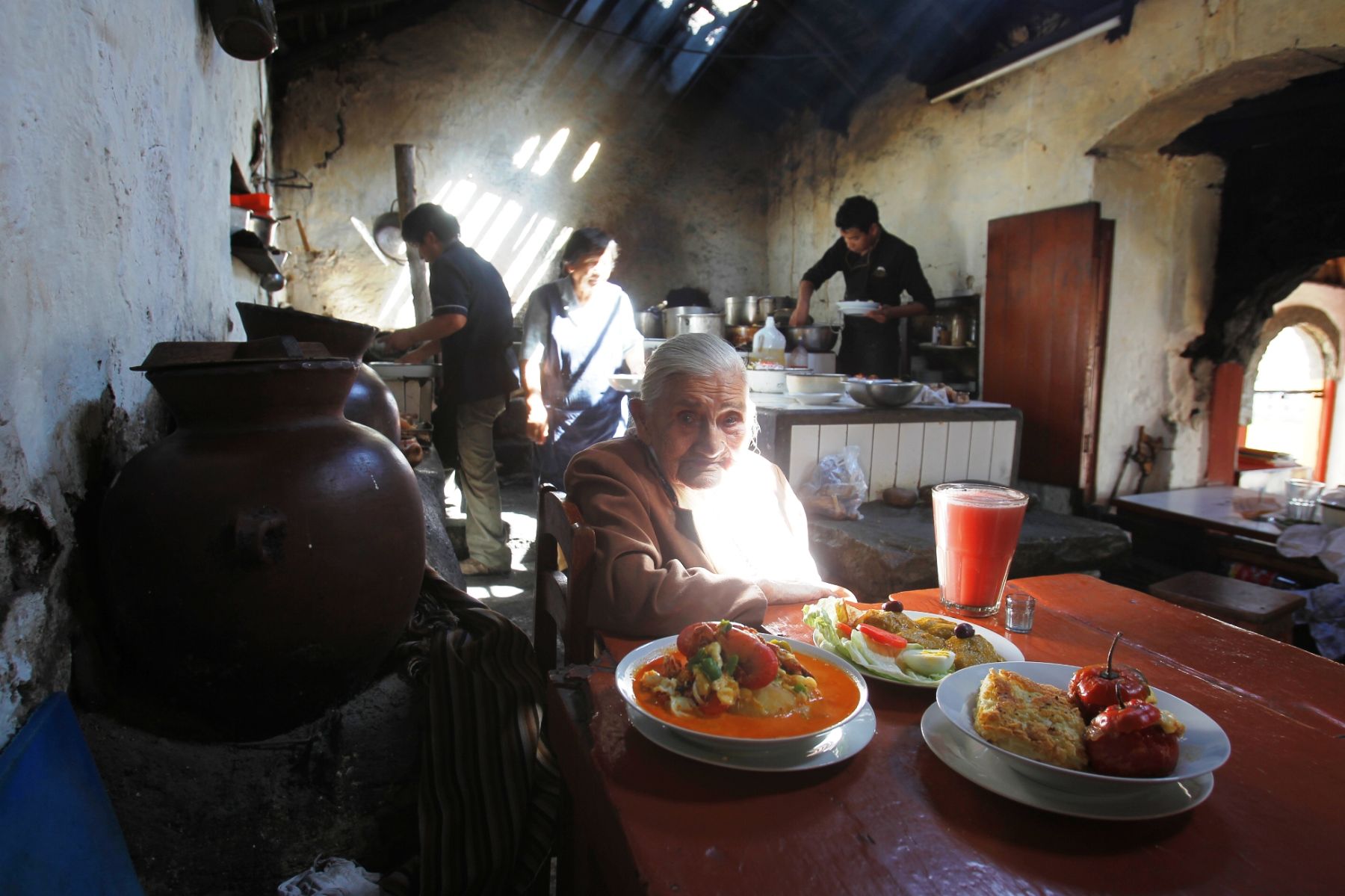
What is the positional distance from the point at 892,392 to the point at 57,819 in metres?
2.79

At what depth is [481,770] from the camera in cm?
155

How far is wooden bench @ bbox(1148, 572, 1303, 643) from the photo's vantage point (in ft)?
9.57

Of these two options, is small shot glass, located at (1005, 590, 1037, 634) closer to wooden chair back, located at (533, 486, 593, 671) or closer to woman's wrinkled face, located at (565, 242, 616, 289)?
wooden chair back, located at (533, 486, 593, 671)

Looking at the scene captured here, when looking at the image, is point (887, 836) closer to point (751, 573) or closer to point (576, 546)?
point (576, 546)

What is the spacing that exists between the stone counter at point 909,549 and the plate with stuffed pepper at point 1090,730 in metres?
1.64

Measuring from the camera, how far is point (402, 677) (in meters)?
1.85

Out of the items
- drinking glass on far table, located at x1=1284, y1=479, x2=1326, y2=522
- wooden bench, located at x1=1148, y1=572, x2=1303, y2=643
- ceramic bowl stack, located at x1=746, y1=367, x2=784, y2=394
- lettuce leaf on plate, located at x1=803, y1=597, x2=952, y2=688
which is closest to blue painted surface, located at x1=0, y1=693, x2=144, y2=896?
lettuce leaf on plate, located at x1=803, y1=597, x2=952, y2=688

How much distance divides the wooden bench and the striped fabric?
2586 mm

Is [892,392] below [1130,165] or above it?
below

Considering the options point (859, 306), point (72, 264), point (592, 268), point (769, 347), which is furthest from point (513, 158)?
point (72, 264)

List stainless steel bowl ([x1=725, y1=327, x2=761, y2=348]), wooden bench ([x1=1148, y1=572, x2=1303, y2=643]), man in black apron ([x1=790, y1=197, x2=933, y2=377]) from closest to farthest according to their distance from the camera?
wooden bench ([x1=1148, y1=572, x2=1303, y2=643])
man in black apron ([x1=790, y1=197, x2=933, y2=377])
stainless steel bowl ([x1=725, y1=327, x2=761, y2=348])

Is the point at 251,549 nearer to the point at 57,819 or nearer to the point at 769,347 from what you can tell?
the point at 57,819

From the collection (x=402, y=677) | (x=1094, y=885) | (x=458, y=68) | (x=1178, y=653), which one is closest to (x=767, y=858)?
(x=1094, y=885)

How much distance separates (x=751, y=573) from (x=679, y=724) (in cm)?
87
